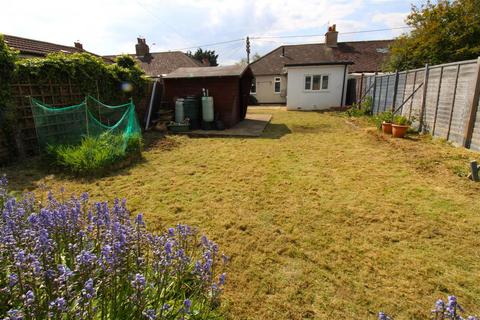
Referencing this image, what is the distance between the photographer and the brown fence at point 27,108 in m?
6.09

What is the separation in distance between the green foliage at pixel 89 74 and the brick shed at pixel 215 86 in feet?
3.88

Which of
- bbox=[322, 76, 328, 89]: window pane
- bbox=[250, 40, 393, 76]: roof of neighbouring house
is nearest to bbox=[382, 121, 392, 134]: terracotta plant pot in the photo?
bbox=[322, 76, 328, 89]: window pane

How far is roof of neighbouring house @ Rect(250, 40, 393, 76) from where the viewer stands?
22.9 metres

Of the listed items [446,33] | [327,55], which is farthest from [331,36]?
[446,33]

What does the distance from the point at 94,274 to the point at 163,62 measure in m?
27.0

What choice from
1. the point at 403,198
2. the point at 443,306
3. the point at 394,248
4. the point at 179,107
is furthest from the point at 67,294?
the point at 179,107

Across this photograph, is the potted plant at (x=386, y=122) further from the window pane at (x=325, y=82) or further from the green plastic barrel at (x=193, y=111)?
the window pane at (x=325, y=82)

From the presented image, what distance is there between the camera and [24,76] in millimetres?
6340

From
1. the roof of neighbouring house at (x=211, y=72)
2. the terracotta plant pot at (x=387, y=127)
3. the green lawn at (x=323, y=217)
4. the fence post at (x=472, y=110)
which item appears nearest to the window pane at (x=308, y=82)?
the roof of neighbouring house at (x=211, y=72)

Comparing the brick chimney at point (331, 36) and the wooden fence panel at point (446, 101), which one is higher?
the brick chimney at point (331, 36)

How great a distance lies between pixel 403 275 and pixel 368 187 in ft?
7.91

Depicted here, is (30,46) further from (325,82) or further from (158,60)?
(158,60)

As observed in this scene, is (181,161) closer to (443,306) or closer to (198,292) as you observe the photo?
(198,292)

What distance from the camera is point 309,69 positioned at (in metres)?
18.1
